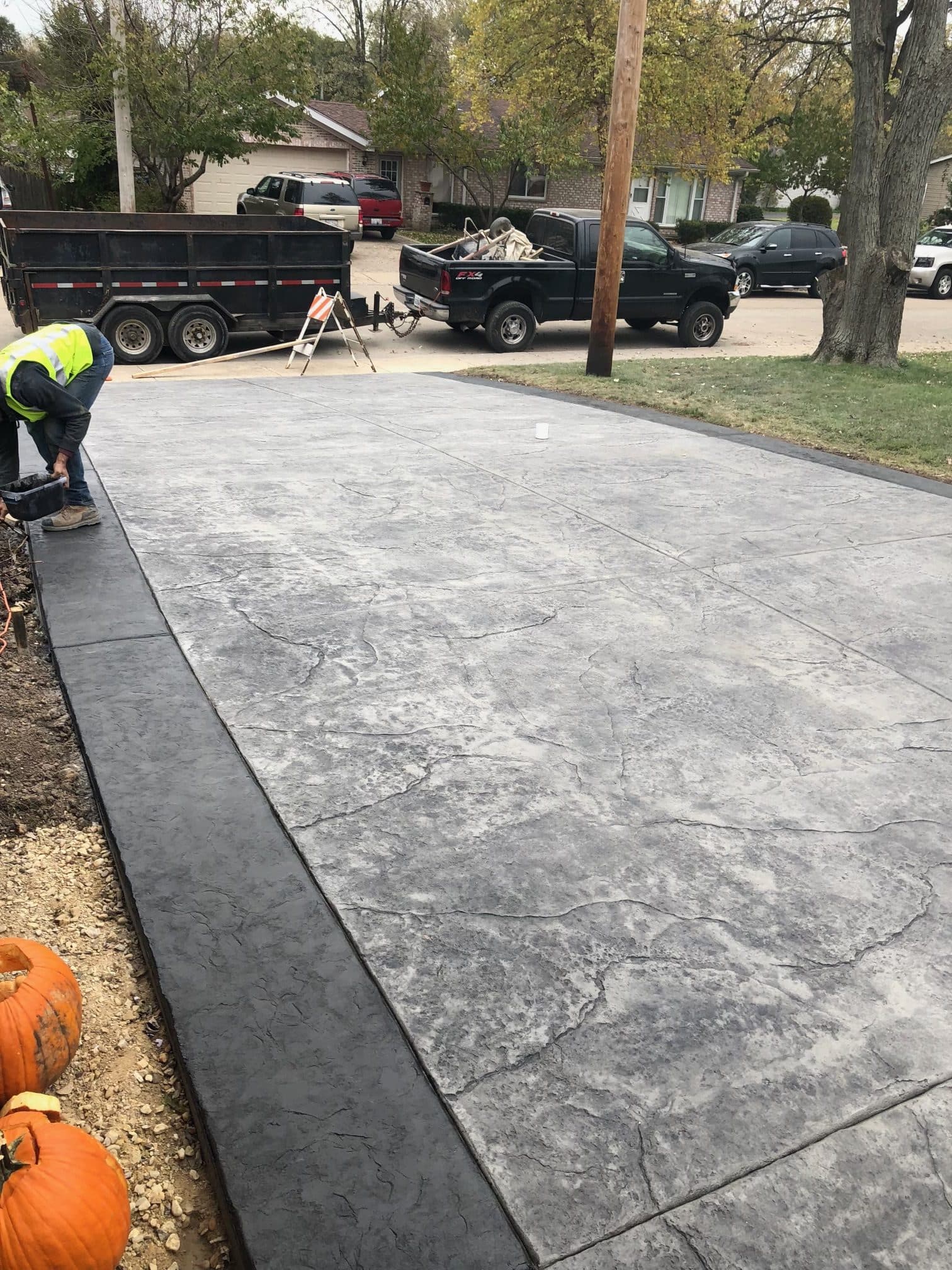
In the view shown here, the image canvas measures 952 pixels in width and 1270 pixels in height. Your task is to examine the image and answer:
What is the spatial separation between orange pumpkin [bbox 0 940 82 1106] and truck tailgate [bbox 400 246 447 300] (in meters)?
14.4

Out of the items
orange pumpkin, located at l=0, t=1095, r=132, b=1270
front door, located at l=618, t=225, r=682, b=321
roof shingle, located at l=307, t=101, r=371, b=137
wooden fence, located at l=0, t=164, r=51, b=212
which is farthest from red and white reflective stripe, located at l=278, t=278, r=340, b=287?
roof shingle, located at l=307, t=101, r=371, b=137

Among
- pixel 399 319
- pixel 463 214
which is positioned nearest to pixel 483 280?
pixel 399 319

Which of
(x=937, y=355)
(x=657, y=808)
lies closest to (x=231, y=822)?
(x=657, y=808)

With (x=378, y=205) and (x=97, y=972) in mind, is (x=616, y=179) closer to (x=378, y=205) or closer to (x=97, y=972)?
(x=97, y=972)

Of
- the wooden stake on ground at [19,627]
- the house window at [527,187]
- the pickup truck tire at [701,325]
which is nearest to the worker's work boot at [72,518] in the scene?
the wooden stake on ground at [19,627]

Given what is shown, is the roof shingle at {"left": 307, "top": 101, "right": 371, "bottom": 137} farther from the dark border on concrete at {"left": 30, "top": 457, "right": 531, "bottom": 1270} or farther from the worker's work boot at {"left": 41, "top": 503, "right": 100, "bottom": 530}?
the dark border on concrete at {"left": 30, "top": 457, "right": 531, "bottom": 1270}

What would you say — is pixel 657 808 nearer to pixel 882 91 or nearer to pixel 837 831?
pixel 837 831

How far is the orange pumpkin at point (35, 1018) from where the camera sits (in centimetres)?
212

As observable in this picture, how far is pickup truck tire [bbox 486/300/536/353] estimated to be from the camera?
15898 millimetres

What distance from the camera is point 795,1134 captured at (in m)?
2.12

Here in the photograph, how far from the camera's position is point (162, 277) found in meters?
13.1

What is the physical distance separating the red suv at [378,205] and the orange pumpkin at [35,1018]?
34.5 metres

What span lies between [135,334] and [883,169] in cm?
1007

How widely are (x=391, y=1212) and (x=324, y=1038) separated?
468mm
